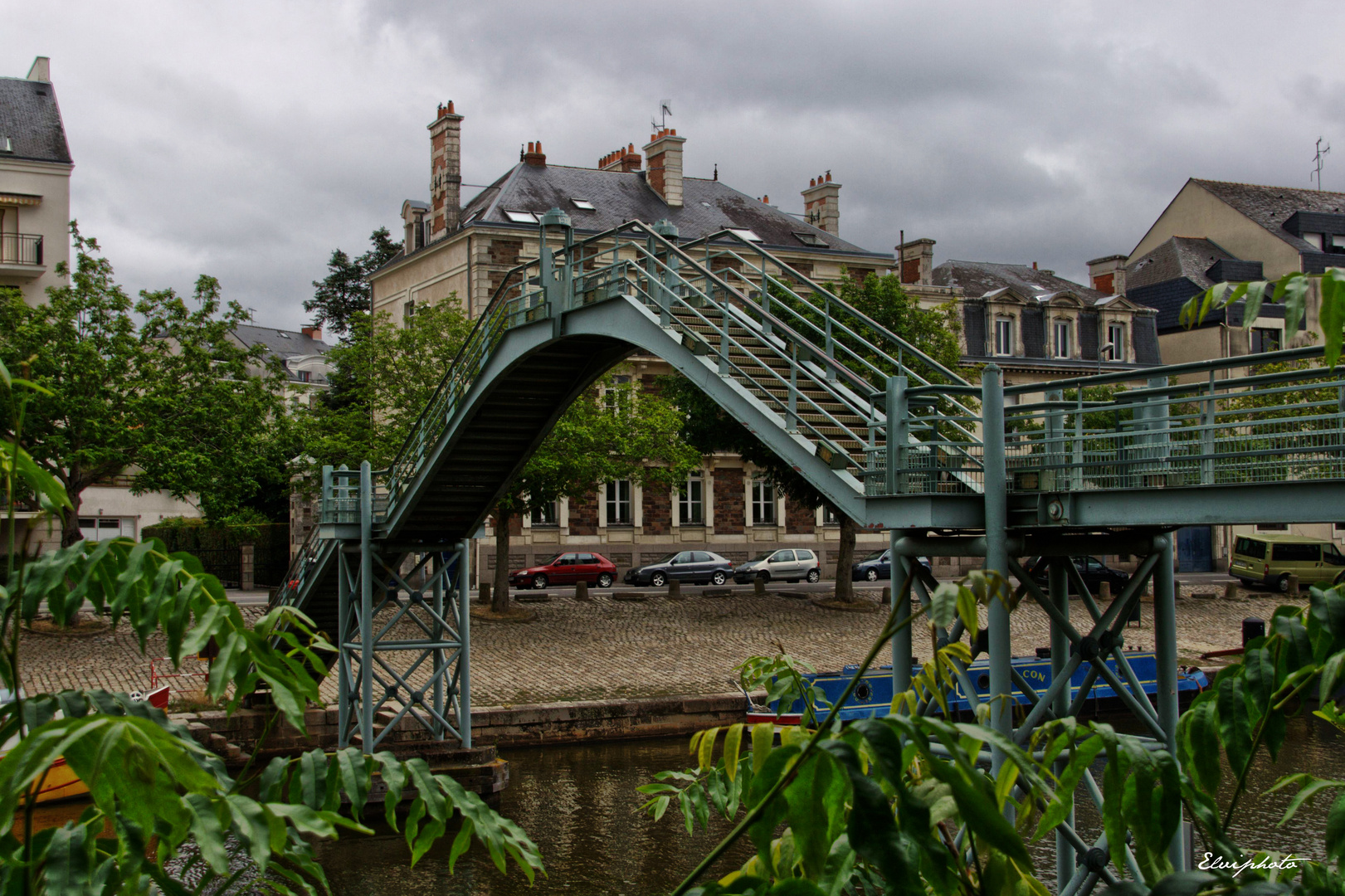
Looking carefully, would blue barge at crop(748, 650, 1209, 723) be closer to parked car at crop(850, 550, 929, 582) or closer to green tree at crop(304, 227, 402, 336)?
parked car at crop(850, 550, 929, 582)

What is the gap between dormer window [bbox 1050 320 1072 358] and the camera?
53969mm

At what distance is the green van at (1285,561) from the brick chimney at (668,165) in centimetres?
2382

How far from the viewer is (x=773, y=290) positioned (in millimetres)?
36062

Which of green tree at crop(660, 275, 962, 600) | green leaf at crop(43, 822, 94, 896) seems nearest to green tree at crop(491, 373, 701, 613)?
green tree at crop(660, 275, 962, 600)

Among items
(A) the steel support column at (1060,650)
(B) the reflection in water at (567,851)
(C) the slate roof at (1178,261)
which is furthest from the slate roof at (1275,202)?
(A) the steel support column at (1060,650)

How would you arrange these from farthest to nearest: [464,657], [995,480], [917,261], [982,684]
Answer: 1. [917,261]
2. [982,684]
3. [464,657]
4. [995,480]

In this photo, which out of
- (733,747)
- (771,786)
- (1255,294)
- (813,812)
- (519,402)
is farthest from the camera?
(519,402)

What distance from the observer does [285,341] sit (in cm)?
8100

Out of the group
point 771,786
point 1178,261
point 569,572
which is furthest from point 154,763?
point 1178,261

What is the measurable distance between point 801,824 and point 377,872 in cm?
1528

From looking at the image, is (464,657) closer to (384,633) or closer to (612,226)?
(384,633)

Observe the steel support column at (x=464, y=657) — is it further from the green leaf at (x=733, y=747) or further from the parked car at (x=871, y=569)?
the parked car at (x=871, y=569)

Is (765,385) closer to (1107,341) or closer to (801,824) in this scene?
(801,824)

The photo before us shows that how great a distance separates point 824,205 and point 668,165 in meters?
Answer: 8.14
